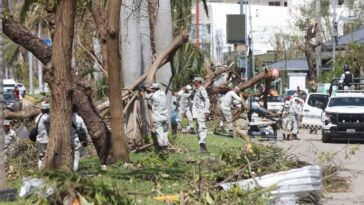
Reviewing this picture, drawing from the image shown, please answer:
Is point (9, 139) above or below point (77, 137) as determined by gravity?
below

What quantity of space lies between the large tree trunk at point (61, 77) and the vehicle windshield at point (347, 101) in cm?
1721

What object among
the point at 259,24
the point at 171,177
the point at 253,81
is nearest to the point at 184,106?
the point at 253,81

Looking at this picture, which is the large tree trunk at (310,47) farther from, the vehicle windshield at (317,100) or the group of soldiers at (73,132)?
the group of soldiers at (73,132)

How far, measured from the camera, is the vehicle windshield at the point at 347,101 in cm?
2817

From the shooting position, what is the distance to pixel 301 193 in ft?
38.1

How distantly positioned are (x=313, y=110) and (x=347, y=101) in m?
5.51

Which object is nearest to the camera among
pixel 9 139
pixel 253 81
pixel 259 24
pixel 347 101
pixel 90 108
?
pixel 90 108

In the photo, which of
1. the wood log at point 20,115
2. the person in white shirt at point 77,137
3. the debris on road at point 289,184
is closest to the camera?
the debris on road at point 289,184

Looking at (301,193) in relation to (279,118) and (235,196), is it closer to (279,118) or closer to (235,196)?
(235,196)

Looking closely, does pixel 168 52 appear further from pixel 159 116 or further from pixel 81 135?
pixel 81 135

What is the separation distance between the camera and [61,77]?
499 inches

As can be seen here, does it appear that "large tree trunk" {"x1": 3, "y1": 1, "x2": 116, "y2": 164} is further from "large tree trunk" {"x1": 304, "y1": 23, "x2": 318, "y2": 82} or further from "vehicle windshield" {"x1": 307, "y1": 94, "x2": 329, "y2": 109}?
"large tree trunk" {"x1": 304, "y1": 23, "x2": 318, "y2": 82}

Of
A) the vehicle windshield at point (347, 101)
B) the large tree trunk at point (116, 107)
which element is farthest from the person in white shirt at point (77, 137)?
the vehicle windshield at point (347, 101)

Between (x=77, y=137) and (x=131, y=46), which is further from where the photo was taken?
(x=131, y=46)
